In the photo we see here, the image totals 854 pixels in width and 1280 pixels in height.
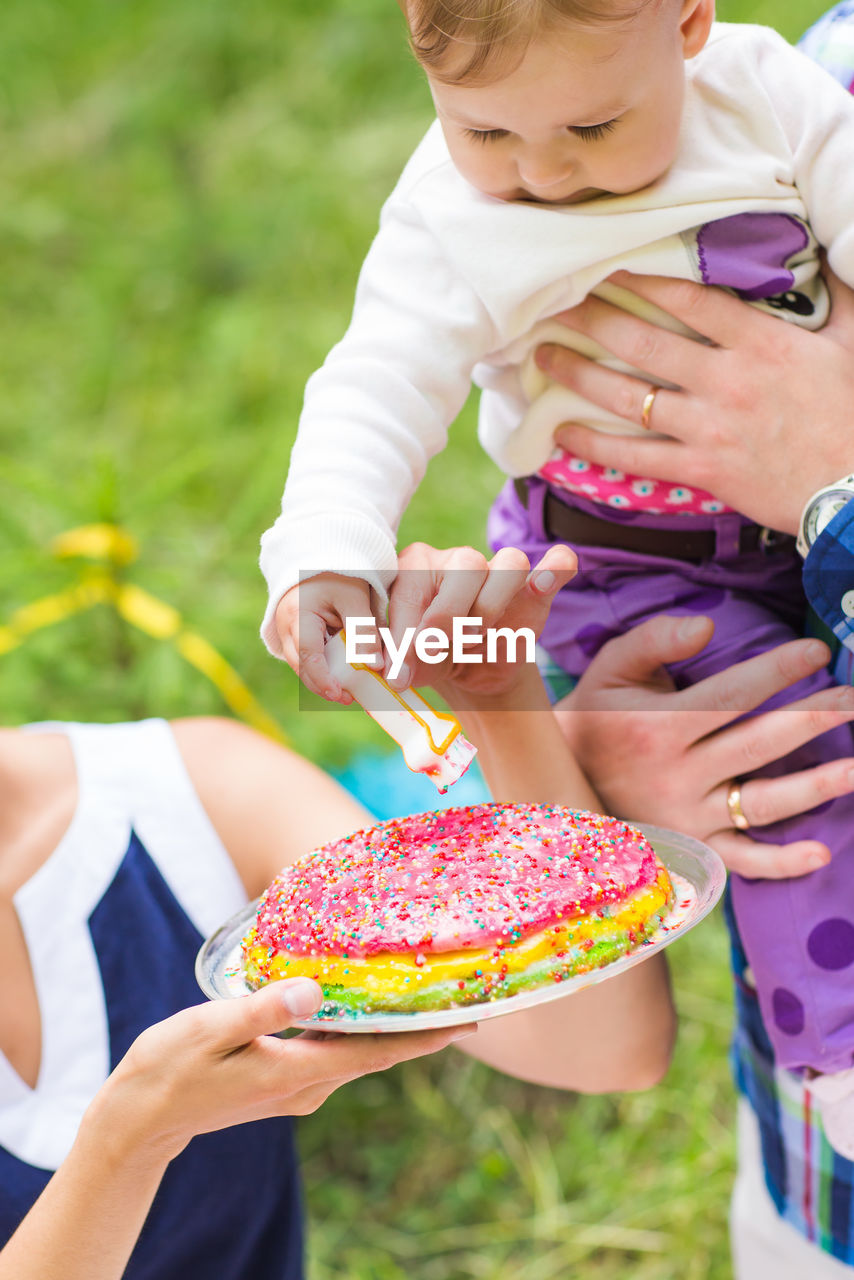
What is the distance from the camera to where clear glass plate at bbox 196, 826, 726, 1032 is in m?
0.60

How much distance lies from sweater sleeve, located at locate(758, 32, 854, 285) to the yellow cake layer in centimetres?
49

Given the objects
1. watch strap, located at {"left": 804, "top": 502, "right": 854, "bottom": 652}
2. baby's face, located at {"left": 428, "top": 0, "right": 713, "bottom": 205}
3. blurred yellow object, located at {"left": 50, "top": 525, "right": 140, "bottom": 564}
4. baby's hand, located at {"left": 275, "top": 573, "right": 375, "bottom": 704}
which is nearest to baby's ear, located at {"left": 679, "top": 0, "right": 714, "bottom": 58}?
baby's face, located at {"left": 428, "top": 0, "right": 713, "bottom": 205}

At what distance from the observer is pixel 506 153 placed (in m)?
0.79

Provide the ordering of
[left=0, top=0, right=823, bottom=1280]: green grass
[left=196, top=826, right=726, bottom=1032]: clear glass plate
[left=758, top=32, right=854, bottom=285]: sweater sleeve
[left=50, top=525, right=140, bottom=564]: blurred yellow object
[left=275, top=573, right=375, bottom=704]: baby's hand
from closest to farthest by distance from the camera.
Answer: [left=196, top=826, right=726, bottom=1032]: clear glass plate → [left=275, top=573, right=375, bottom=704]: baby's hand → [left=758, top=32, right=854, bottom=285]: sweater sleeve → [left=0, top=0, right=823, bottom=1280]: green grass → [left=50, top=525, right=140, bottom=564]: blurred yellow object

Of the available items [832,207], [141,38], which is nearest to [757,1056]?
[832,207]

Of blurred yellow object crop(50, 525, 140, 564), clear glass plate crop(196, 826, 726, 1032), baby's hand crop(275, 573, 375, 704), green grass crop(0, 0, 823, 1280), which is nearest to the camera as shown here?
clear glass plate crop(196, 826, 726, 1032)

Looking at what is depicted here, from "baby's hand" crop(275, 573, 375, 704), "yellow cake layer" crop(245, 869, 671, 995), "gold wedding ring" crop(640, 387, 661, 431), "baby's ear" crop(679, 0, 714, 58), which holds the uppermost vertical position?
"baby's ear" crop(679, 0, 714, 58)

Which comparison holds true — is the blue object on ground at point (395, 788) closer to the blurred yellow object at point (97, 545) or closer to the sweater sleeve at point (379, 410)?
the blurred yellow object at point (97, 545)

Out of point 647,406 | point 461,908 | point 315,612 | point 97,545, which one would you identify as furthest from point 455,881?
point 97,545

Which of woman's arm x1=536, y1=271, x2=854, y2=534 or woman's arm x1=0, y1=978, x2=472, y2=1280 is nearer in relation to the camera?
woman's arm x1=0, y1=978, x2=472, y2=1280

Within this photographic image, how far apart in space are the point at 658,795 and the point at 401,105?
297cm

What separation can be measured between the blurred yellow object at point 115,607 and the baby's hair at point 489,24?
3.88ft

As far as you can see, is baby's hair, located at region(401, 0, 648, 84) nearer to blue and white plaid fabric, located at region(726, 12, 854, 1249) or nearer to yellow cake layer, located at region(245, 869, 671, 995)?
blue and white plaid fabric, located at region(726, 12, 854, 1249)

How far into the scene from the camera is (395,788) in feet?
6.02
